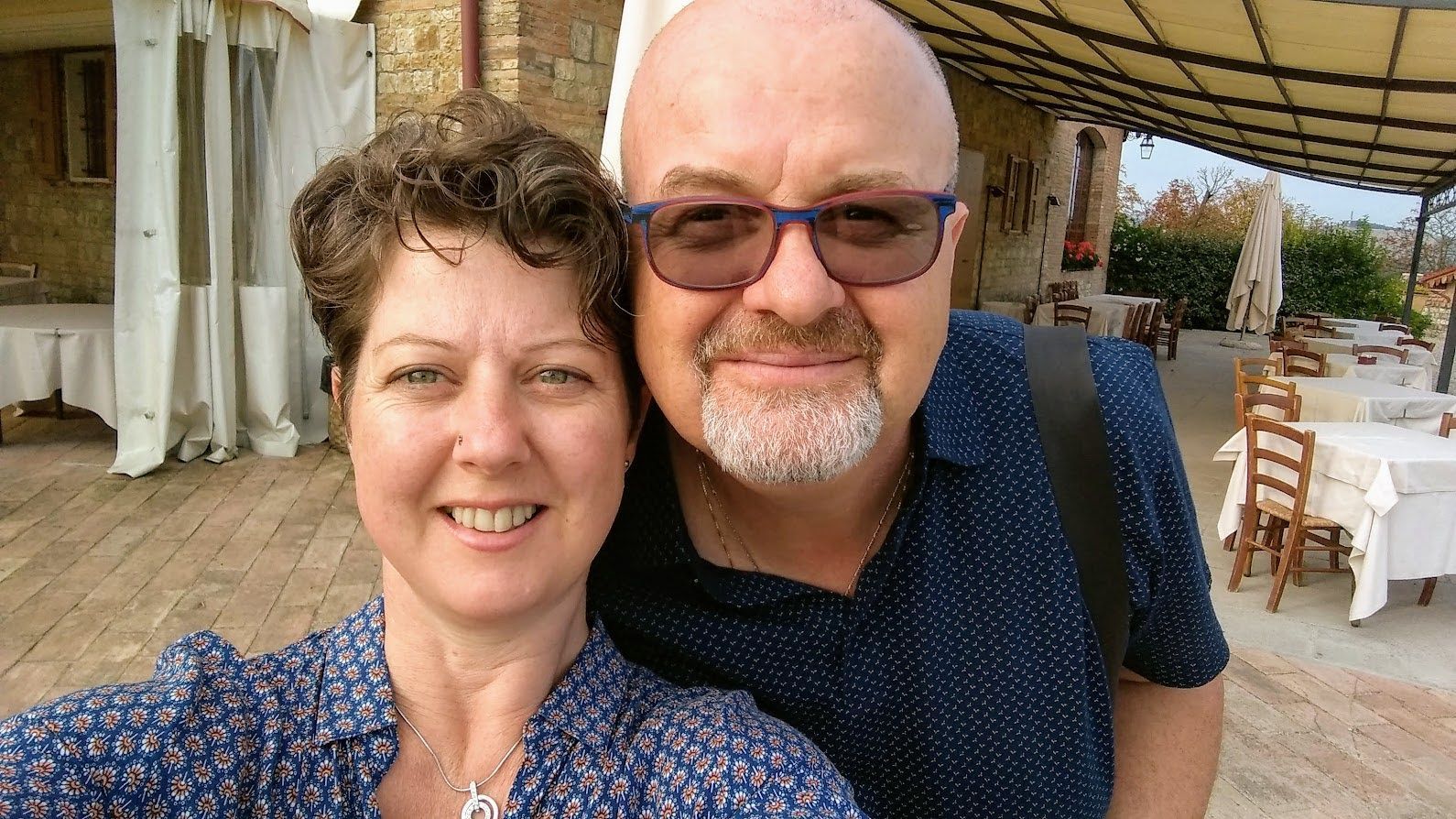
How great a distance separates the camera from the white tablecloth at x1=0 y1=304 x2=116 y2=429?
6285mm

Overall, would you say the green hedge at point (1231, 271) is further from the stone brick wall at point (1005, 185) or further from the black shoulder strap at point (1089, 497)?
the black shoulder strap at point (1089, 497)

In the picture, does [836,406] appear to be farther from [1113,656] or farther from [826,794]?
[1113,656]

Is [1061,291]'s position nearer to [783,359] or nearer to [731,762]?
[783,359]

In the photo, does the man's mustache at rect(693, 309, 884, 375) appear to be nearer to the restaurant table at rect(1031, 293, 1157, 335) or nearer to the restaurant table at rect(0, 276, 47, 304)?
the restaurant table at rect(0, 276, 47, 304)

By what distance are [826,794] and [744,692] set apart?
19 cm

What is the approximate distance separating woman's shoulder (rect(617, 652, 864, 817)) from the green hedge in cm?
2190

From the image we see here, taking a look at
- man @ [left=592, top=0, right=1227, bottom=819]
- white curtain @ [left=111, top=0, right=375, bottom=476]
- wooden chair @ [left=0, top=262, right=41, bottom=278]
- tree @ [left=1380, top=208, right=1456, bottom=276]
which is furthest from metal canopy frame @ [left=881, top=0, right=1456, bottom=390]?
tree @ [left=1380, top=208, right=1456, bottom=276]

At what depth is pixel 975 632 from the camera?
1257 mm

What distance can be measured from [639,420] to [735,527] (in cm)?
23

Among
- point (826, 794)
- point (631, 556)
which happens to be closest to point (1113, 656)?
→ point (826, 794)

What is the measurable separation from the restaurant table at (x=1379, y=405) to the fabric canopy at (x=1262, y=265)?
8852mm

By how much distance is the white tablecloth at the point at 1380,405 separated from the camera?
6324 millimetres

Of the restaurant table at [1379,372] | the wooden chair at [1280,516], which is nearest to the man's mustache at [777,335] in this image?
the wooden chair at [1280,516]

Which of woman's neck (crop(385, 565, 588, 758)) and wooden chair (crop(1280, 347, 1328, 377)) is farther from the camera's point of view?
wooden chair (crop(1280, 347, 1328, 377))
